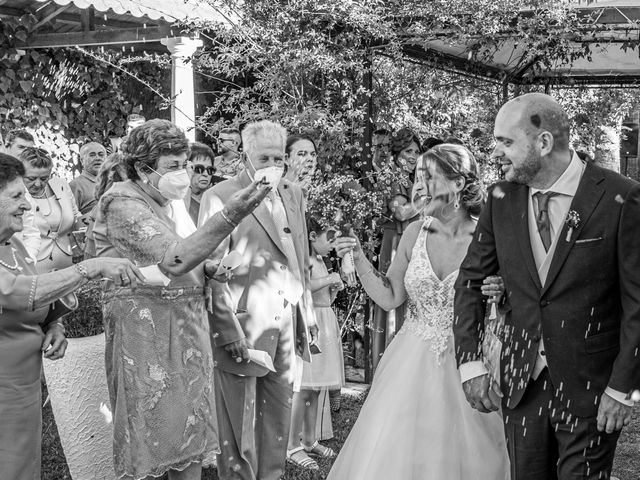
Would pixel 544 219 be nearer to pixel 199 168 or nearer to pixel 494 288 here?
pixel 494 288

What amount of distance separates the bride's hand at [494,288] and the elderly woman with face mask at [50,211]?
15.1ft

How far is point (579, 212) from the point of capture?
354 cm

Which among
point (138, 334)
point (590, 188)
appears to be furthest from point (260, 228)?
point (590, 188)

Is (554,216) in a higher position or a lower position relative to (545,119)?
lower

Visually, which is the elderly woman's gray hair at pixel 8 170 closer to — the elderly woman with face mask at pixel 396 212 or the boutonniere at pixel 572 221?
the boutonniere at pixel 572 221

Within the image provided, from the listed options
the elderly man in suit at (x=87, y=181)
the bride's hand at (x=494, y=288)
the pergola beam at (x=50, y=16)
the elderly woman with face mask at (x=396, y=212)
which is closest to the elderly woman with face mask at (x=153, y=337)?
the bride's hand at (x=494, y=288)

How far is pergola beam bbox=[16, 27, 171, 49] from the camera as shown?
36.4ft

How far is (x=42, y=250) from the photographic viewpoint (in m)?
7.48

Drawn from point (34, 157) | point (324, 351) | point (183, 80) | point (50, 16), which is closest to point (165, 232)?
point (324, 351)

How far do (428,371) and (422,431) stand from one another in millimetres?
335

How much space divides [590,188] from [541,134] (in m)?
0.32

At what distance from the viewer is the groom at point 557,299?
11.4 ft

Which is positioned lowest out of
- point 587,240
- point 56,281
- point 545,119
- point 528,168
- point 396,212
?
Answer: point 56,281

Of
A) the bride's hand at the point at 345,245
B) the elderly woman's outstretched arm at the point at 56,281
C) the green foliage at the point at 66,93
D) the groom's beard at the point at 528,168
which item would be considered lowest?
the elderly woman's outstretched arm at the point at 56,281
